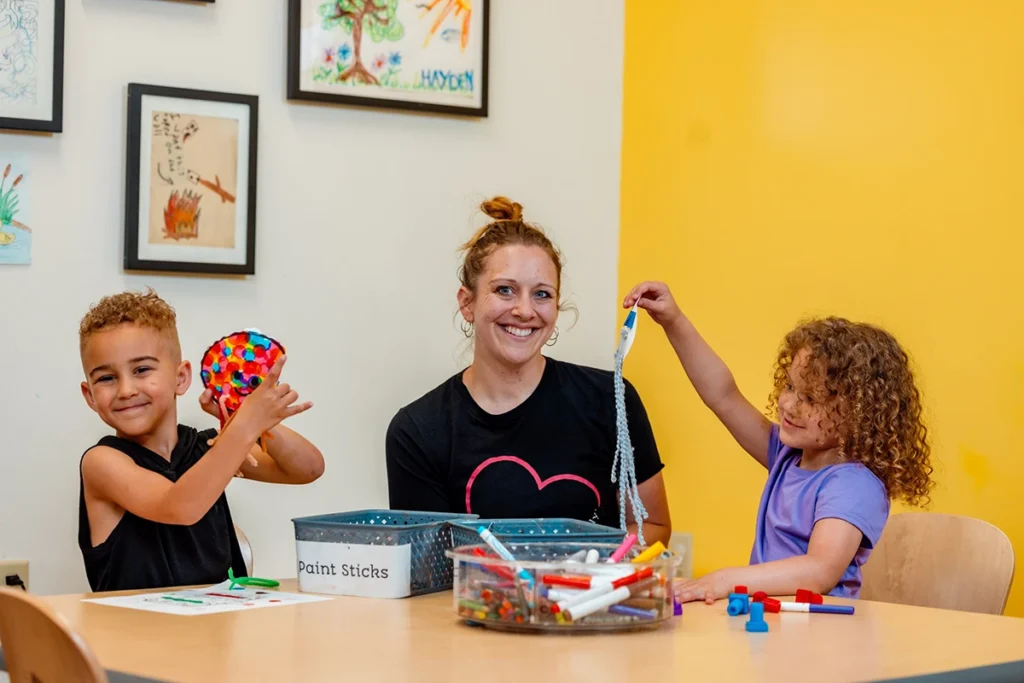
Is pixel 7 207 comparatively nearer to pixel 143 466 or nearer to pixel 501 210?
pixel 143 466

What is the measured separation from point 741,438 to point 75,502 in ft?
4.45

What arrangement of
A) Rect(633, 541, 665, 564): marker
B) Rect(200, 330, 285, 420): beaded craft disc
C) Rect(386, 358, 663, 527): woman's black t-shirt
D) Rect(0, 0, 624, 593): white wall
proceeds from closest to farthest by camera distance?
1. Rect(633, 541, 665, 564): marker
2. Rect(200, 330, 285, 420): beaded craft disc
3. Rect(386, 358, 663, 527): woman's black t-shirt
4. Rect(0, 0, 624, 593): white wall

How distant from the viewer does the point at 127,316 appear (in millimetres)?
2146

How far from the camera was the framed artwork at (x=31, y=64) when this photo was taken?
252cm

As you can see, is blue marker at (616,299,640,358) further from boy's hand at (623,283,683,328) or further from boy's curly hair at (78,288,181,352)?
boy's curly hair at (78,288,181,352)

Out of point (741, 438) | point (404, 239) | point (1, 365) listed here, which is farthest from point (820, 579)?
point (1, 365)

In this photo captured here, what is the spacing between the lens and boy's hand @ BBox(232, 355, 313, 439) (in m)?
1.82

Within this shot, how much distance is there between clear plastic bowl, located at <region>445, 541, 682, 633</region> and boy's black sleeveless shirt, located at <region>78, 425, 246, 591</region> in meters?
0.77

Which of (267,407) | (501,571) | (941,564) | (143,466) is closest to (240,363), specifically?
(267,407)

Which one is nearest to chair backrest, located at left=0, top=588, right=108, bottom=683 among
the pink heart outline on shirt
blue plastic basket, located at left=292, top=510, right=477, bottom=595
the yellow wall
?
blue plastic basket, located at left=292, top=510, right=477, bottom=595

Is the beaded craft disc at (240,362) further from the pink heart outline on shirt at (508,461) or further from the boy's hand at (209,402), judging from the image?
the pink heart outline on shirt at (508,461)

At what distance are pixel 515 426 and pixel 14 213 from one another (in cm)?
112

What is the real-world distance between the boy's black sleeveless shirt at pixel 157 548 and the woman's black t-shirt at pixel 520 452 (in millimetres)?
356

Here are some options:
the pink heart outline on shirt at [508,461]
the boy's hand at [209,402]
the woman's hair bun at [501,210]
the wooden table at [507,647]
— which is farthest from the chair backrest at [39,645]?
the woman's hair bun at [501,210]
